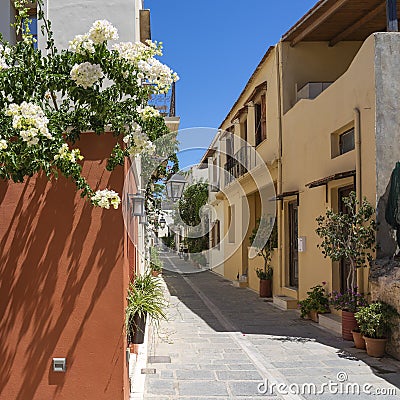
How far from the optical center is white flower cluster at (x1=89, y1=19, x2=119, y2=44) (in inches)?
175

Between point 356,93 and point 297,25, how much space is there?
4.34m

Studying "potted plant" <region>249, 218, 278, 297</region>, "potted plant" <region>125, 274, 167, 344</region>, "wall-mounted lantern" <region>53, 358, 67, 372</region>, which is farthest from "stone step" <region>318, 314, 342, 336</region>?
Result: "wall-mounted lantern" <region>53, 358, 67, 372</region>

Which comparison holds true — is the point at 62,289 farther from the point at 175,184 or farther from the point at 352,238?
the point at 175,184

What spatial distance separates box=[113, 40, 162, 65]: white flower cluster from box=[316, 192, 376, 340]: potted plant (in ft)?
19.5

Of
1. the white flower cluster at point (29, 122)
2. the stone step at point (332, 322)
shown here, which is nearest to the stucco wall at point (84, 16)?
→ the white flower cluster at point (29, 122)

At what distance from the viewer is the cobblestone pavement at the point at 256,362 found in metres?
6.99

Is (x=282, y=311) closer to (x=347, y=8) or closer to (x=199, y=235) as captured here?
(x=347, y=8)

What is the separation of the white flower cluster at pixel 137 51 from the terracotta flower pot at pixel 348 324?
267 inches

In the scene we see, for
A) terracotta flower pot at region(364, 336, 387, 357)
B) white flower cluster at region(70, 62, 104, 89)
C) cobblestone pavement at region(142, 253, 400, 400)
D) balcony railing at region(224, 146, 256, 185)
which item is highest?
balcony railing at region(224, 146, 256, 185)

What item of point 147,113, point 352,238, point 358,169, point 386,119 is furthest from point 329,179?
point 147,113

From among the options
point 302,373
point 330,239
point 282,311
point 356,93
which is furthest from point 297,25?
point 302,373

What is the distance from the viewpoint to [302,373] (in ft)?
25.7

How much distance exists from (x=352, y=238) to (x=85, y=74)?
6672 mm

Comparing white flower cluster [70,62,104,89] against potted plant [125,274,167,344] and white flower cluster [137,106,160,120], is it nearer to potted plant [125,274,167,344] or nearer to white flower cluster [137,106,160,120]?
white flower cluster [137,106,160,120]
